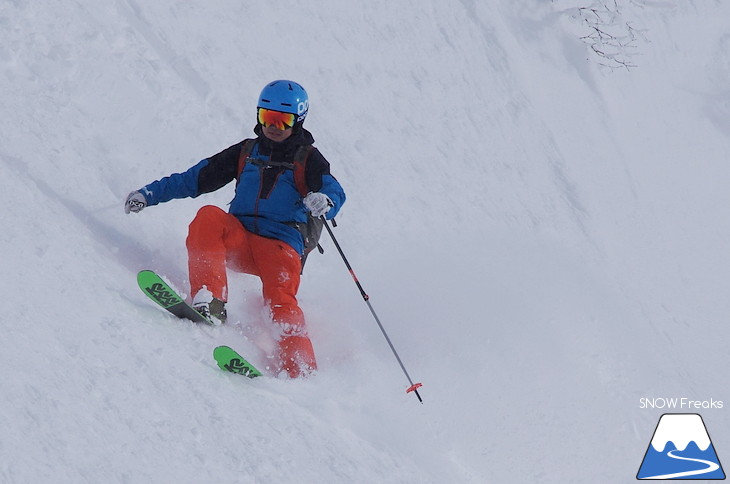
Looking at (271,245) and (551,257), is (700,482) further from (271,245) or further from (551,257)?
(271,245)

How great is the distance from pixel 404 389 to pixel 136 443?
2.35 meters

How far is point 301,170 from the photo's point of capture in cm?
498

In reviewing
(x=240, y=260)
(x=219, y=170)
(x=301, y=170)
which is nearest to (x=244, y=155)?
→ (x=219, y=170)

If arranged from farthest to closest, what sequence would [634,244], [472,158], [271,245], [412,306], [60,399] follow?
[634,244] < [472,158] < [412,306] < [271,245] < [60,399]

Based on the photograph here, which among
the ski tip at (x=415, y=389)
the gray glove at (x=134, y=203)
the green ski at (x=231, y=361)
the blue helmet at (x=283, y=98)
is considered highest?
the blue helmet at (x=283, y=98)

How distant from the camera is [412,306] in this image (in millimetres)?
6102

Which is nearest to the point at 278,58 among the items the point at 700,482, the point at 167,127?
the point at 167,127

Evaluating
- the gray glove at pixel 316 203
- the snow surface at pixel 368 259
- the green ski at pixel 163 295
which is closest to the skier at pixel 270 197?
the gray glove at pixel 316 203

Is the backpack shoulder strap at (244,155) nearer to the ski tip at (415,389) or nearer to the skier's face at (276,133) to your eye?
the skier's face at (276,133)

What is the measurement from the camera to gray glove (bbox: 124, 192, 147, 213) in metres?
4.69

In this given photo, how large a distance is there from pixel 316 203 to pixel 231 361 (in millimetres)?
1181

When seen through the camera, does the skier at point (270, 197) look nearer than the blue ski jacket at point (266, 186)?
Yes

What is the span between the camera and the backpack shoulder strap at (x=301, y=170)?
16.4ft

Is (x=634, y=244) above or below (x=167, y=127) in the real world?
above
